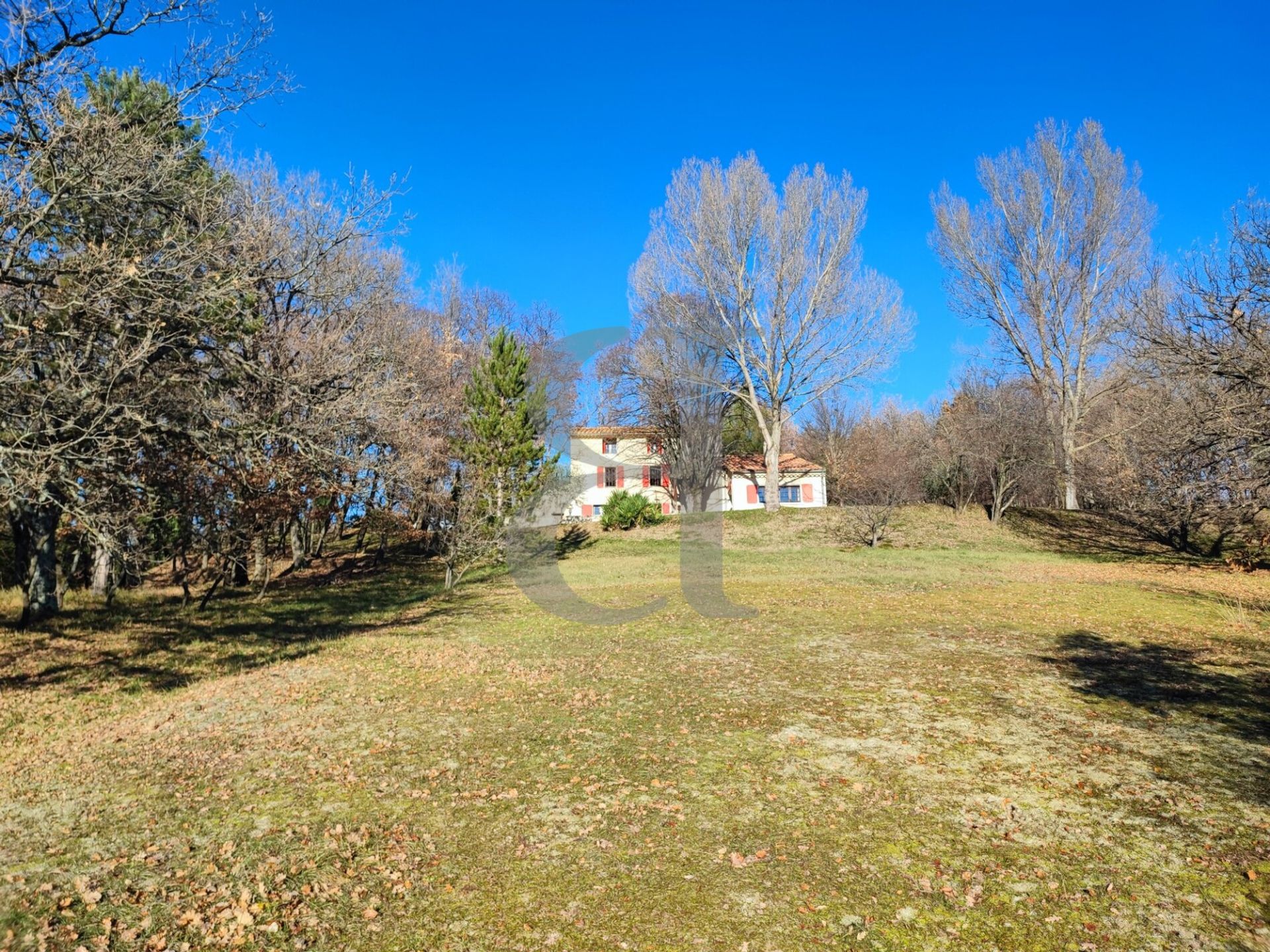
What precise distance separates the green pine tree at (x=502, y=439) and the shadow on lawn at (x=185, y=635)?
10.3 feet

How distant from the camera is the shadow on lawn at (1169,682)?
6690mm

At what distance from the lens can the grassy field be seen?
3.54m

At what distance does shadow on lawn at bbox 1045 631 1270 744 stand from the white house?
117 ft

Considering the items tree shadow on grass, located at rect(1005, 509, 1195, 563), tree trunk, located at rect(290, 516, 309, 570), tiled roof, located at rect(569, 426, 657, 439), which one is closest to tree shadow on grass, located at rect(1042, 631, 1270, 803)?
tree shadow on grass, located at rect(1005, 509, 1195, 563)

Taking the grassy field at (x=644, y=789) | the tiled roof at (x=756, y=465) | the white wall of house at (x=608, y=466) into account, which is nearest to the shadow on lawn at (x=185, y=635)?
the grassy field at (x=644, y=789)

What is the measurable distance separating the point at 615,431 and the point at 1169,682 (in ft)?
132

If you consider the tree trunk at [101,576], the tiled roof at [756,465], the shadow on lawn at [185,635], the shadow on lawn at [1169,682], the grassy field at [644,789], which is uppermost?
the tiled roof at [756,465]

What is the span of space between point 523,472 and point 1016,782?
16.0 meters

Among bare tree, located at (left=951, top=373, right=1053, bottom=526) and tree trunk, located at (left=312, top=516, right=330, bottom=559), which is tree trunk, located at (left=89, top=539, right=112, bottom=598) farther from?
bare tree, located at (left=951, top=373, right=1053, bottom=526)

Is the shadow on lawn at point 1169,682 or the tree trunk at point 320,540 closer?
the shadow on lawn at point 1169,682

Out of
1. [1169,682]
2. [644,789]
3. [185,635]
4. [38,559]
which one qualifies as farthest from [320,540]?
[1169,682]

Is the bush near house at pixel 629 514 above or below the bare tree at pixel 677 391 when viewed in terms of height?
below

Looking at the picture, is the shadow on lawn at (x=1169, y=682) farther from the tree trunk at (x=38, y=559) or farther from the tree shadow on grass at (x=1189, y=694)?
the tree trunk at (x=38, y=559)

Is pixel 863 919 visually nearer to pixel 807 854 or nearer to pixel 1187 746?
pixel 807 854
